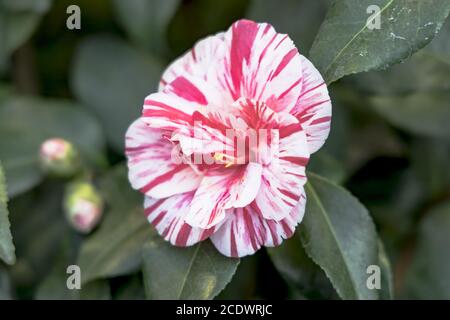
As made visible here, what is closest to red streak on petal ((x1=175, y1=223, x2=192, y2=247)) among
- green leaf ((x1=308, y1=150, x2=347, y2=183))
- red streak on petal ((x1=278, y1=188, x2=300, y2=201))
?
red streak on petal ((x1=278, y1=188, x2=300, y2=201))

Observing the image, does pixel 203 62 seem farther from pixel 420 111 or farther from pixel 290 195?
pixel 420 111

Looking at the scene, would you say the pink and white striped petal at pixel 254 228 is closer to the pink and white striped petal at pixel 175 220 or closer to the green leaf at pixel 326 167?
the pink and white striped petal at pixel 175 220

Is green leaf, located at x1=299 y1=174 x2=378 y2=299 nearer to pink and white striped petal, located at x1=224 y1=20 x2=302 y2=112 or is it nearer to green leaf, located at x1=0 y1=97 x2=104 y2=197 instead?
pink and white striped petal, located at x1=224 y1=20 x2=302 y2=112

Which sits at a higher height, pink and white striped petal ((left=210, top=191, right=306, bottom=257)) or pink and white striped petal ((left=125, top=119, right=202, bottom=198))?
pink and white striped petal ((left=125, top=119, right=202, bottom=198))

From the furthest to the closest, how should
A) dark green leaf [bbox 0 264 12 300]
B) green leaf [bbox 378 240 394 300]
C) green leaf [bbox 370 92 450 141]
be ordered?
green leaf [bbox 370 92 450 141]
dark green leaf [bbox 0 264 12 300]
green leaf [bbox 378 240 394 300]

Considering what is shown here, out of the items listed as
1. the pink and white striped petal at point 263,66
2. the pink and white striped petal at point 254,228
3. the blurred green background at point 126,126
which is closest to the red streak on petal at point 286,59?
the pink and white striped petal at point 263,66

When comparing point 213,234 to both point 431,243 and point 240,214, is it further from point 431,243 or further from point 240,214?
point 431,243

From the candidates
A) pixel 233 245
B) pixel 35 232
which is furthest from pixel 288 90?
pixel 35 232
